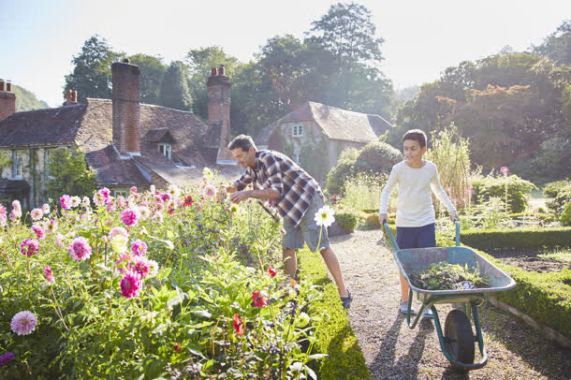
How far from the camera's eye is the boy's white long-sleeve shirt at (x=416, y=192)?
4145 mm

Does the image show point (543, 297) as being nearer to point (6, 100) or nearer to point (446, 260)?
point (446, 260)

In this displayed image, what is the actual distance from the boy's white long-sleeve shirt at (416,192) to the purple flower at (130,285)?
273 cm

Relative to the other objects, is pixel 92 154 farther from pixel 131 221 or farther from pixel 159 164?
pixel 131 221

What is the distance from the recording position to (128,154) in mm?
20156

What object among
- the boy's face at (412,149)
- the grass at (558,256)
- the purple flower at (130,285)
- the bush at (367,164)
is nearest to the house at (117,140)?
the bush at (367,164)

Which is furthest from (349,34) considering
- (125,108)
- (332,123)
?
(125,108)

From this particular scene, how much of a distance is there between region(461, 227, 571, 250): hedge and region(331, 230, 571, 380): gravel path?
10.5 ft

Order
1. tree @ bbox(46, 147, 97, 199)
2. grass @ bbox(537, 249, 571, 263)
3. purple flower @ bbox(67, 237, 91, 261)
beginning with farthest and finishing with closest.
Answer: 1. tree @ bbox(46, 147, 97, 199)
2. grass @ bbox(537, 249, 571, 263)
3. purple flower @ bbox(67, 237, 91, 261)

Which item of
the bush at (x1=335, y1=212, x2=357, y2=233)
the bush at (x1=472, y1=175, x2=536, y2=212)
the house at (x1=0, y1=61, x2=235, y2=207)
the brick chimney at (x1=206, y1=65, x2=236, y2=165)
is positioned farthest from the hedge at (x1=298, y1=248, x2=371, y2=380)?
the brick chimney at (x1=206, y1=65, x2=236, y2=165)

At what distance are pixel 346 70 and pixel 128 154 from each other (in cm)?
2939

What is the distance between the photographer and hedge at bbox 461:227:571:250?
7.97 meters

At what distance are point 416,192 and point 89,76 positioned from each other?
1782 inches

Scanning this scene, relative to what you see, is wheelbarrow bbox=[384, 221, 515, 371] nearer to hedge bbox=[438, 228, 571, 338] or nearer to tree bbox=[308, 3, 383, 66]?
hedge bbox=[438, 228, 571, 338]

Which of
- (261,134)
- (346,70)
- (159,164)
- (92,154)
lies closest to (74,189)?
(92,154)
